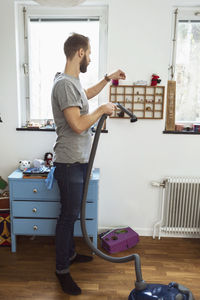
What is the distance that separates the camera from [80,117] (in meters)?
1.56

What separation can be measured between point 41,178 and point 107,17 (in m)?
1.45

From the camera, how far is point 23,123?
96.6 inches

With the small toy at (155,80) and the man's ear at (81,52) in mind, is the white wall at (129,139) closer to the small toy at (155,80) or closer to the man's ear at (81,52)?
the small toy at (155,80)

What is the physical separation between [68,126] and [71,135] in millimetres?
59

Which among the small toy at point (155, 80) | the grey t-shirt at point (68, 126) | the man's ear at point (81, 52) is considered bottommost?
the grey t-shirt at point (68, 126)

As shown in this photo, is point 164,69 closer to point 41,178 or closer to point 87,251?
point 41,178

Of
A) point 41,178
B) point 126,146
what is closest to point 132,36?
point 126,146

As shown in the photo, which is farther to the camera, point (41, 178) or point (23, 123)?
point (23, 123)

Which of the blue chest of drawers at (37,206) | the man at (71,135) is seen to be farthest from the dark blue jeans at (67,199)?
the blue chest of drawers at (37,206)

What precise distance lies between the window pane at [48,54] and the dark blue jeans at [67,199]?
3.06ft

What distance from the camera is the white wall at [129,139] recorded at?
216 centimetres

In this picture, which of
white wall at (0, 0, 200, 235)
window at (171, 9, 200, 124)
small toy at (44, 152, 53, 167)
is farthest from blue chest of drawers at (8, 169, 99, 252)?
window at (171, 9, 200, 124)

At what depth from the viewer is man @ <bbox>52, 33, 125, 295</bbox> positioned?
1548mm

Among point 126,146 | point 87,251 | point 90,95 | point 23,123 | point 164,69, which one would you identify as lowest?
point 87,251
